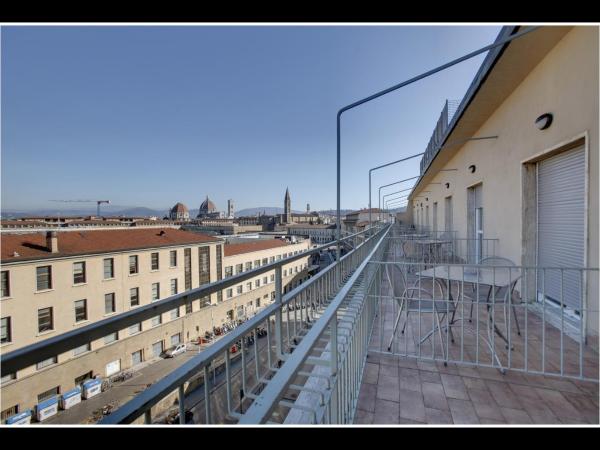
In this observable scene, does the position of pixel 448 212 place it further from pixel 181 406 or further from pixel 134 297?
pixel 134 297

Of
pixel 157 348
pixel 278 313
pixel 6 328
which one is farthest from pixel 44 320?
pixel 278 313

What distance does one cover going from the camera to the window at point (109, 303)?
45.2ft

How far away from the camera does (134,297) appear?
15.6 meters

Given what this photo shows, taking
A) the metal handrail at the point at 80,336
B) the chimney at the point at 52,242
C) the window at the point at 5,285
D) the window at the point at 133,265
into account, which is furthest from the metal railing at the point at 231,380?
the window at the point at 133,265

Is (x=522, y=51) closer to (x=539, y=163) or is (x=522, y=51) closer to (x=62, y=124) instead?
(x=539, y=163)

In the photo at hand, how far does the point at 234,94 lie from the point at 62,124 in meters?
9.57

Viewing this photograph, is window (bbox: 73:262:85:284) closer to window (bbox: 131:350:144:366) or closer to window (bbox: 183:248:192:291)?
window (bbox: 131:350:144:366)

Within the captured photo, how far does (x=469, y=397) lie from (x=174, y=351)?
743 inches

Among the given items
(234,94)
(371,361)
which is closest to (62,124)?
(234,94)

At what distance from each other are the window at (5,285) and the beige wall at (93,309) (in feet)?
0.35

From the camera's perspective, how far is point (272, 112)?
19.7 m

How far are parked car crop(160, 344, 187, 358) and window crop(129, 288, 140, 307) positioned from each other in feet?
13.4

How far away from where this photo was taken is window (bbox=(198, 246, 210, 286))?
1980 cm

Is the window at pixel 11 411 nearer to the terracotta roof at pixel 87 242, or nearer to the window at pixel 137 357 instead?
the window at pixel 137 357
